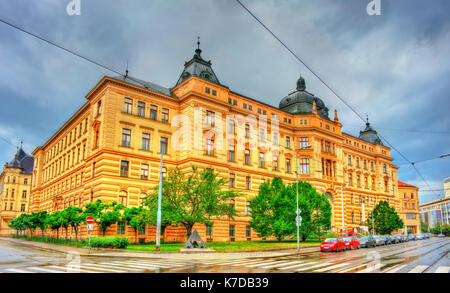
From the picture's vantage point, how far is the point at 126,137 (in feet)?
145

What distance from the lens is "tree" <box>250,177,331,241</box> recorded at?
4366 cm

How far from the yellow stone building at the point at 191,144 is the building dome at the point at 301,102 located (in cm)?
19

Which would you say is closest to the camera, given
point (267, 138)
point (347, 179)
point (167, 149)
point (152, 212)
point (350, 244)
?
point (152, 212)

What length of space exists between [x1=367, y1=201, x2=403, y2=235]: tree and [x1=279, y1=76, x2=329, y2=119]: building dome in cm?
2222

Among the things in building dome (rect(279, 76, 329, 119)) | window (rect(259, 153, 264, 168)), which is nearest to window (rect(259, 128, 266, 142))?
window (rect(259, 153, 264, 168))

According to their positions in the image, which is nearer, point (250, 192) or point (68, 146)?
point (250, 192)

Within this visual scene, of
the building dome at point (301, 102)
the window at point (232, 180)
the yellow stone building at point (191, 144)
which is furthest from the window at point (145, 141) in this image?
the building dome at point (301, 102)

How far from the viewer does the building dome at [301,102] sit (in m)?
65.8

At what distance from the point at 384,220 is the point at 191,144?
4629 centimetres

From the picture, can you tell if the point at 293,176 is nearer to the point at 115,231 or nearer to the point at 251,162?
the point at 251,162

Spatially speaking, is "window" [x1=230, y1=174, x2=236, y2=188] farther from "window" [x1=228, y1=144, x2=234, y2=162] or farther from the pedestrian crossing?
the pedestrian crossing
